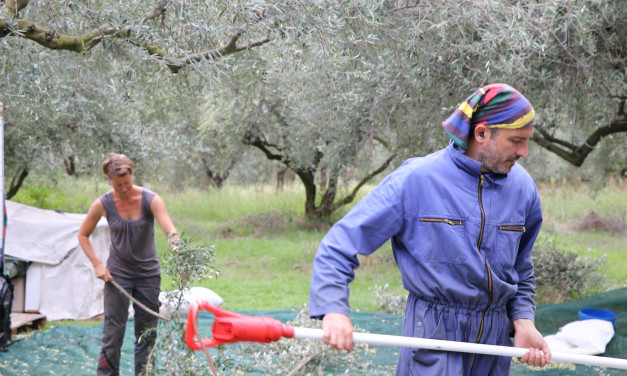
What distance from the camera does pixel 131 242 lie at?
14.7 feet

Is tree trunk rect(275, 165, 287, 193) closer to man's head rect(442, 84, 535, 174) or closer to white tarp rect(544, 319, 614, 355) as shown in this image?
white tarp rect(544, 319, 614, 355)

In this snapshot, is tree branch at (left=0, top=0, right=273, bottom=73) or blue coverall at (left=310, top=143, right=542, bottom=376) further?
tree branch at (left=0, top=0, right=273, bottom=73)

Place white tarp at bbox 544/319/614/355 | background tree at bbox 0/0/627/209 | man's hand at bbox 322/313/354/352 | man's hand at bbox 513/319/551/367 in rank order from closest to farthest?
man's hand at bbox 322/313/354/352 → man's hand at bbox 513/319/551/367 → background tree at bbox 0/0/627/209 → white tarp at bbox 544/319/614/355

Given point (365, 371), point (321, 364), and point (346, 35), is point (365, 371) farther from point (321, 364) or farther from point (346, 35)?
point (346, 35)

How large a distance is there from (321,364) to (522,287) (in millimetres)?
2934

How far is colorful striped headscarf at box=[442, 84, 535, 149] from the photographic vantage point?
7.29 ft

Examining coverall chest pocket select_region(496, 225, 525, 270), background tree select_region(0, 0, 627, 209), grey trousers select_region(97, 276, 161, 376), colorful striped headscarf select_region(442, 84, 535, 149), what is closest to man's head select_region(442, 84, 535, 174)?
colorful striped headscarf select_region(442, 84, 535, 149)

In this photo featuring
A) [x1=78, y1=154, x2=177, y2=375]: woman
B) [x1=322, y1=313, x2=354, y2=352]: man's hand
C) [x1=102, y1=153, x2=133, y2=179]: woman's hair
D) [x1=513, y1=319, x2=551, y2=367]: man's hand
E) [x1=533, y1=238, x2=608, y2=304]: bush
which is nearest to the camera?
[x1=322, y1=313, x2=354, y2=352]: man's hand

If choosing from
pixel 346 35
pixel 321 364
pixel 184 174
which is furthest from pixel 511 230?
pixel 184 174

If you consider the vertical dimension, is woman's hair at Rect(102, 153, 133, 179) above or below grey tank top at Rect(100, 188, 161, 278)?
above

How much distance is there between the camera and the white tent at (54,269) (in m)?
7.18

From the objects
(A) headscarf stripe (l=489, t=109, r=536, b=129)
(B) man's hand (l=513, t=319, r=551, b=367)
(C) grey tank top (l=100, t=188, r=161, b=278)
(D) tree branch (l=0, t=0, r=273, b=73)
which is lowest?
(C) grey tank top (l=100, t=188, r=161, b=278)

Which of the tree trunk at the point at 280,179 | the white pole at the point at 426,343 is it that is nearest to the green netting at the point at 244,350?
the white pole at the point at 426,343

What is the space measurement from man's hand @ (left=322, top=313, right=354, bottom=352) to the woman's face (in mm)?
2733
